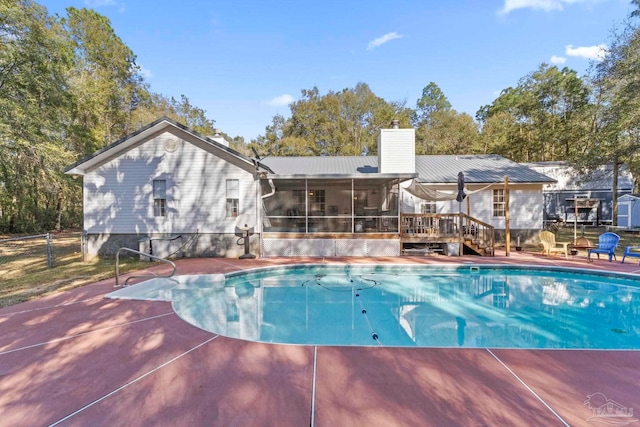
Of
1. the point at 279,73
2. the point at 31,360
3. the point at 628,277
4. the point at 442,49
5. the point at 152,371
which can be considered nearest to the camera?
the point at 152,371

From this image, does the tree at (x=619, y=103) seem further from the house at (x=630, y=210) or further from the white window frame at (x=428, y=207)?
the white window frame at (x=428, y=207)

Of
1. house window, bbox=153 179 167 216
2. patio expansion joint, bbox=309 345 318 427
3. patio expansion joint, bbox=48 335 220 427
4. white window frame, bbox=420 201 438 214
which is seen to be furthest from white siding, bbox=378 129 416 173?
patio expansion joint, bbox=48 335 220 427

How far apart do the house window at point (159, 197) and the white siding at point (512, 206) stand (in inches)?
424

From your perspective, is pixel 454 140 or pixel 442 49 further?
pixel 454 140

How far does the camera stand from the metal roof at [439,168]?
14.3 m

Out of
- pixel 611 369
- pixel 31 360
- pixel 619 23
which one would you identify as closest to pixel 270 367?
pixel 31 360

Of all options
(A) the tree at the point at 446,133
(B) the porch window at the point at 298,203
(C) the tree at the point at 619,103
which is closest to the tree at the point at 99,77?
(B) the porch window at the point at 298,203

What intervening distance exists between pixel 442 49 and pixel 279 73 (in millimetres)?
12925

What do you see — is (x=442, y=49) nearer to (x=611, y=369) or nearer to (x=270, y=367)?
(x=611, y=369)

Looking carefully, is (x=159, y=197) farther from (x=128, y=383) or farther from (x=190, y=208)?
(x=128, y=383)

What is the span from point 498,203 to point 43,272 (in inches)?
726

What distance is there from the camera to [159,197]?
38.1 ft

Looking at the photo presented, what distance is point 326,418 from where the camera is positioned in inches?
103

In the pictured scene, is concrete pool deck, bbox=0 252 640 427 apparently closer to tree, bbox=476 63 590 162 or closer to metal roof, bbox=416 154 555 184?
metal roof, bbox=416 154 555 184
